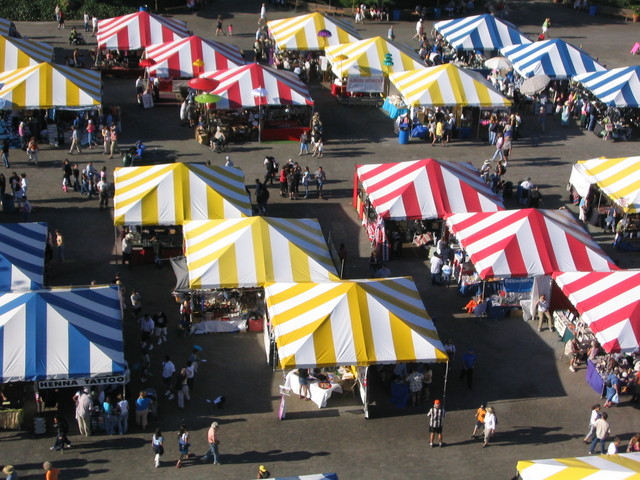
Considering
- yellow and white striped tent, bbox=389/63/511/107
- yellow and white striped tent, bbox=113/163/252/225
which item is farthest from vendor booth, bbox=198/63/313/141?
yellow and white striped tent, bbox=113/163/252/225

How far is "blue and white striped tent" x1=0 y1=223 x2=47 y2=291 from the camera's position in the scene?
21.0 m

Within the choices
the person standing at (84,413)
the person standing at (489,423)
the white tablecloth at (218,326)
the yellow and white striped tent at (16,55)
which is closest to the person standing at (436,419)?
the person standing at (489,423)

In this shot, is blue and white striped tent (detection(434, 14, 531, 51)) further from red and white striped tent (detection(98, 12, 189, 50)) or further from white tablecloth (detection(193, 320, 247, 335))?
white tablecloth (detection(193, 320, 247, 335))

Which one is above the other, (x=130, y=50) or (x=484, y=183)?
(x=130, y=50)

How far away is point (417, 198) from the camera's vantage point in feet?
85.5

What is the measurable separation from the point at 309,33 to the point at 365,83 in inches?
209

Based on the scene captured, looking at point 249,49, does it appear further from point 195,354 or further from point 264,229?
point 195,354

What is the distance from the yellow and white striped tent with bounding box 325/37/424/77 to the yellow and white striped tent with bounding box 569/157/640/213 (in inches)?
434

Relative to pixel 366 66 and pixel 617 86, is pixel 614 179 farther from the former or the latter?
pixel 366 66

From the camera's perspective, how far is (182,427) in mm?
17266

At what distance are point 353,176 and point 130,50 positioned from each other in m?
14.6

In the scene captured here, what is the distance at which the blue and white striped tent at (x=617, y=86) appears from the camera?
3500 centimetres

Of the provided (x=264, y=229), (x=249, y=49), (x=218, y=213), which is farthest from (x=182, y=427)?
(x=249, y=49)

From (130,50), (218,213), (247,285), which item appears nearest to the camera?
(247,285)
